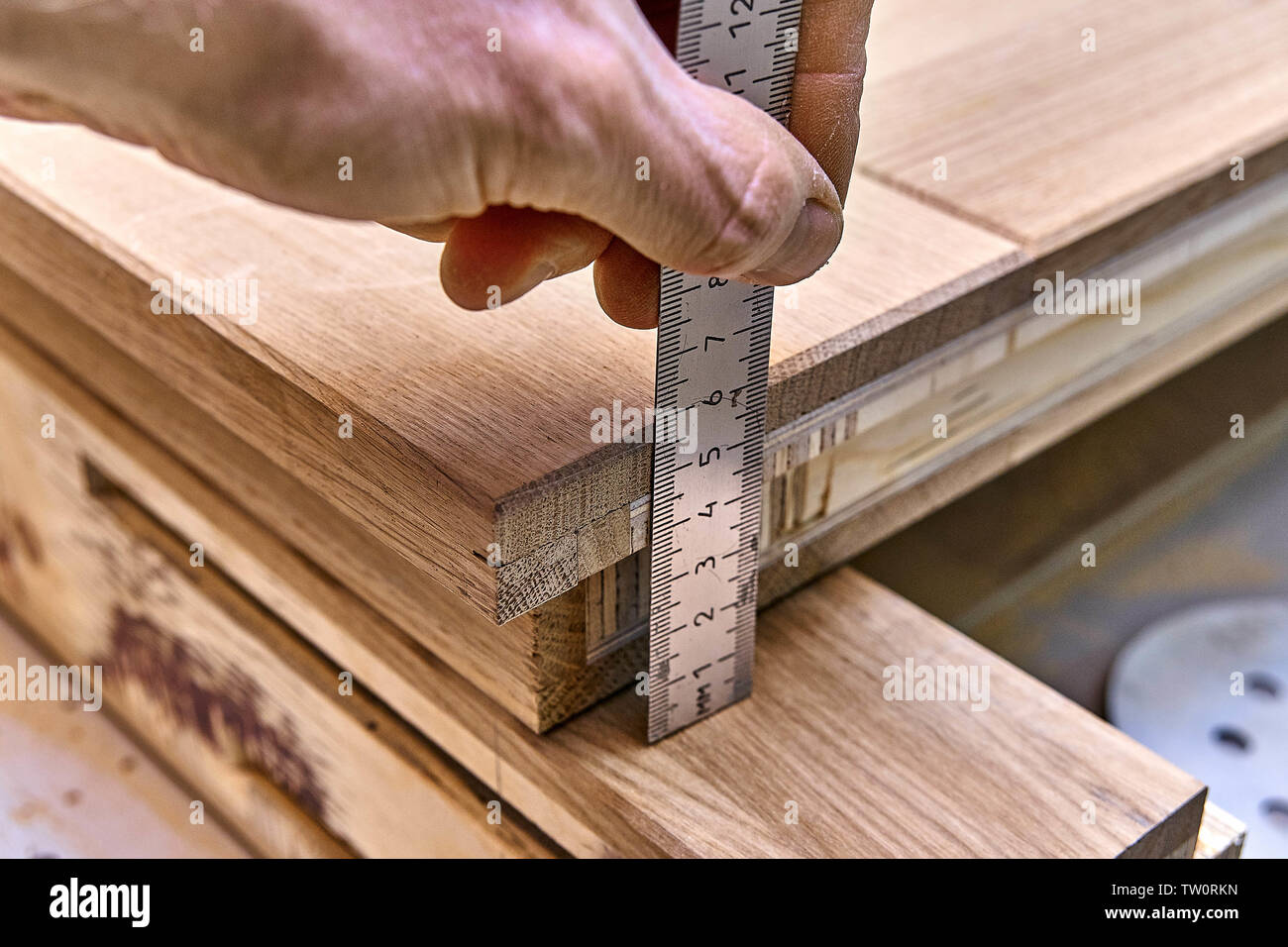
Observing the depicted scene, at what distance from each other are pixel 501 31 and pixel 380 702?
1.88 ft

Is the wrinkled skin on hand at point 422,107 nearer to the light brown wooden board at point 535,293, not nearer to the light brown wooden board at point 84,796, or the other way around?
the light brown wooden board at point 535,293

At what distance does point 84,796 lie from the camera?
1181mm

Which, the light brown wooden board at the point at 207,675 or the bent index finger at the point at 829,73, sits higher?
the bent index finger at the point at 829,73

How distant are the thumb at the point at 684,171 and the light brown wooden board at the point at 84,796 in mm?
808

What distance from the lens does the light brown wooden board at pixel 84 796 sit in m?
1.13

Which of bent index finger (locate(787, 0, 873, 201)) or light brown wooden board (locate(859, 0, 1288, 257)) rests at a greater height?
bent index finger (locate(787, 0, 873, 201))

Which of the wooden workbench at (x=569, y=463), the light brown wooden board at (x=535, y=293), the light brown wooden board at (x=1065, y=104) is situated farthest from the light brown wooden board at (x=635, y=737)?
the light brown wooden board at (x=1065, y=104)

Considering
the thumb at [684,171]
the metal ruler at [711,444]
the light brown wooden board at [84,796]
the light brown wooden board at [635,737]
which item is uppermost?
the thumb at [684,171]

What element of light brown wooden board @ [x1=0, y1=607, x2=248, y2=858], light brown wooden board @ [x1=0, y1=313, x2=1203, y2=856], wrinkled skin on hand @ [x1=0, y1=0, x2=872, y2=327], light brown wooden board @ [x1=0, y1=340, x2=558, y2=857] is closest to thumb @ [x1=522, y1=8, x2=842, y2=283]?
wrinkled skin on hand @ [x1=0, y1=0, x2=872, y2=327]

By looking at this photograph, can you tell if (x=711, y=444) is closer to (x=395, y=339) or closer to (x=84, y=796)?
(x=395, y=339)

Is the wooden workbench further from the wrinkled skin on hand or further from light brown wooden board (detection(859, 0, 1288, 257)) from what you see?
the wrinkled skin on hand

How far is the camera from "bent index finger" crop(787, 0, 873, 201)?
62 centimetres

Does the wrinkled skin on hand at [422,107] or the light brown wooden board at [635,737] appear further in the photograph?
the light brown wooden board at [635,737]

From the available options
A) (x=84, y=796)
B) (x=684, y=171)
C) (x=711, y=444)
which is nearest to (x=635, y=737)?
(x=711, y=444)
